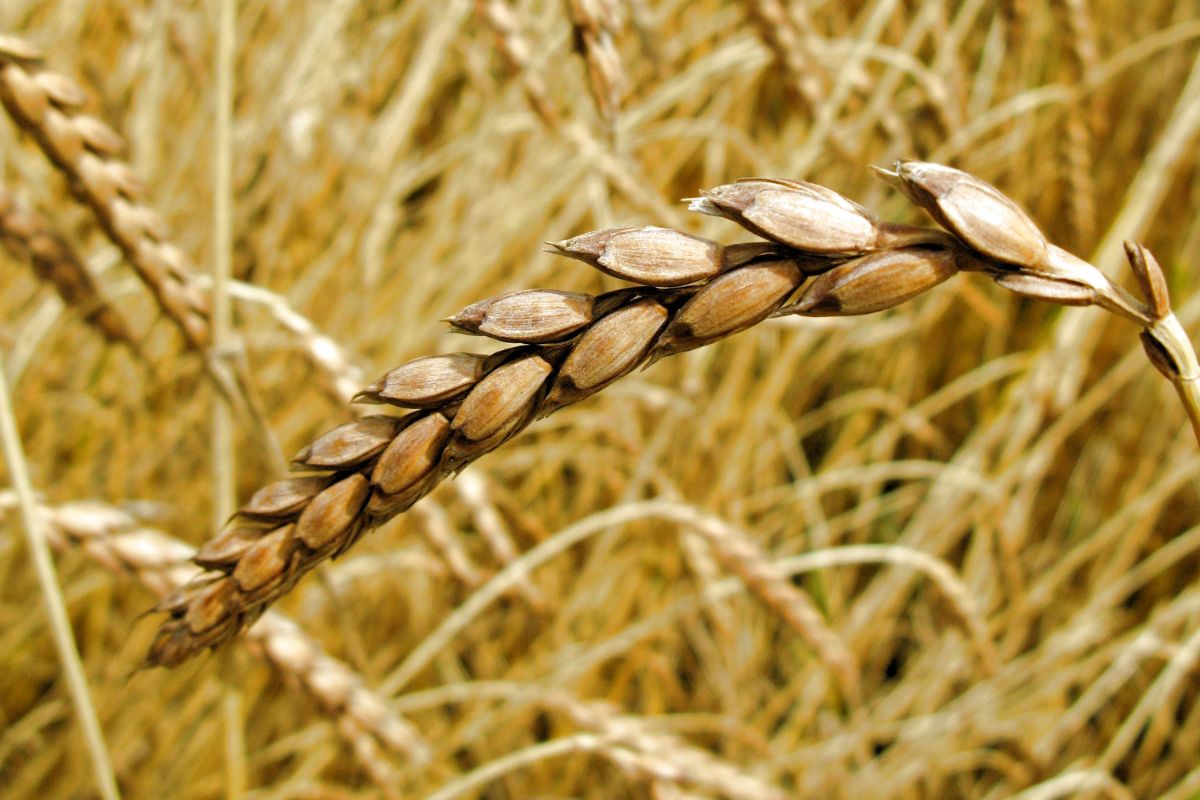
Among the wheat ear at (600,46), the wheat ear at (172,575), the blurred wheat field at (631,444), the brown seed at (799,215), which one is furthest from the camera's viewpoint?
the blurred wheat field at (631,444)

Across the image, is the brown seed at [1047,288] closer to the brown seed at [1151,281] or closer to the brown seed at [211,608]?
the brown seed at [1151,281]

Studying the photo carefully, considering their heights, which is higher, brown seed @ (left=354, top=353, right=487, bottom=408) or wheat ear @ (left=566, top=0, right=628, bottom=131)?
wheat ear @ (left=566, top=0, right=628, bottom=131)

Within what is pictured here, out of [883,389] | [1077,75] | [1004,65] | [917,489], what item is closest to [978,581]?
[917,489]

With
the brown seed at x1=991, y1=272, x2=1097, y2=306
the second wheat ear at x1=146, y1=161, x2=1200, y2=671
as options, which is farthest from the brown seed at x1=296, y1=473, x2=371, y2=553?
the brown seed at x1=991, y1=272, x2=1097, y2=306

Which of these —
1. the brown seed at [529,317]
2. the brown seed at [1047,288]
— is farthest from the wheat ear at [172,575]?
the brown seed at [1047,288]

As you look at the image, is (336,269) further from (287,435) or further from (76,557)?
(76,557)

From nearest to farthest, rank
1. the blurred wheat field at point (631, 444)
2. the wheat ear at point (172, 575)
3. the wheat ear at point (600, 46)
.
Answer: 1. the wheat ear at point (600, 46)
2. the wheat ear at point (172, 575)
3. the blurred wheat field at point (631, 444)

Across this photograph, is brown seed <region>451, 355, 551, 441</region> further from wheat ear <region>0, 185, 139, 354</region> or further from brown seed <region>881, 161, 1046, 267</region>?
wheat ear <region>0, 185, 139, 354</region>
